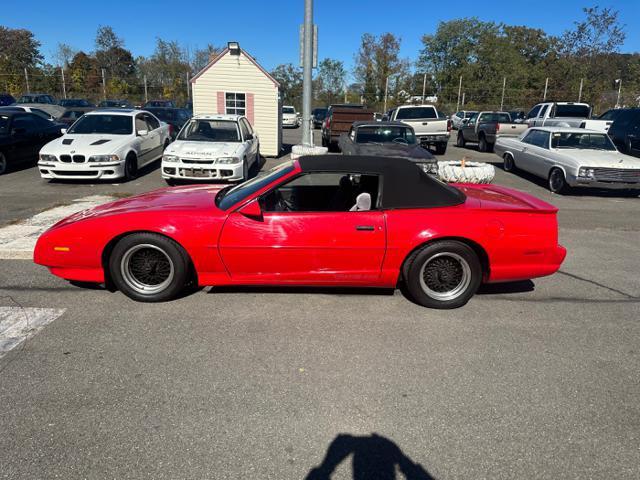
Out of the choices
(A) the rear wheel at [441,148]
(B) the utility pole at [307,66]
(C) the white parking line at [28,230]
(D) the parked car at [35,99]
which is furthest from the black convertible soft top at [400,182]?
(D) the parked car at [35,99]

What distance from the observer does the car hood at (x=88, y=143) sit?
10031mm

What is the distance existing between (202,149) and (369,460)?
8.63 meters

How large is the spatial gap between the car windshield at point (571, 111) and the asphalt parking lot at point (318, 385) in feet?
55.1

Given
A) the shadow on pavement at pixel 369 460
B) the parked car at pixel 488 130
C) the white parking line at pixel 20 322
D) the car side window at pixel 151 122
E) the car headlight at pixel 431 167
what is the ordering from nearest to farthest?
1. the shadow on pavement at pixel 369 460
2. the white parking line at pixel 20 322
3. the car headlight at pixel 431 167
4. the car side window at pixel 151 122
5. the parked car at pixel 488 130

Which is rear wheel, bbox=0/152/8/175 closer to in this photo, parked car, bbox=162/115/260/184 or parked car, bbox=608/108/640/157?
parked car, bbox=162/115/260/184

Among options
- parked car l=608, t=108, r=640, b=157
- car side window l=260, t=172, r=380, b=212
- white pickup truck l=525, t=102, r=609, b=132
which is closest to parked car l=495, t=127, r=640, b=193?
parked car l=608, t=108, r=640, b=157

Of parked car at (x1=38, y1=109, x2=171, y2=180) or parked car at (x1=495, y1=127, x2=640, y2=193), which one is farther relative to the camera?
parked car at (x1=495, y1=127, x2=640, y2=193)

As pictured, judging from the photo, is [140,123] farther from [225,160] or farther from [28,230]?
[28,230]

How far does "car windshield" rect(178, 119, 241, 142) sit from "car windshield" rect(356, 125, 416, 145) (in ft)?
10.1

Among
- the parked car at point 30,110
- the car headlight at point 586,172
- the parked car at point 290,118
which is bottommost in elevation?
the car headlight at point 586,172

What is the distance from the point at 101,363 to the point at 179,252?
3.87 ft

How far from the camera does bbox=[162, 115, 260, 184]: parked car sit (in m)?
9.75

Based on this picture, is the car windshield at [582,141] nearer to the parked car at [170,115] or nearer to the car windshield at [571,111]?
the car windshield at [571,111]

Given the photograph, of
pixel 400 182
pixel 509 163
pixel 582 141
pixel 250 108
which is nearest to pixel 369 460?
pixel 400 182
